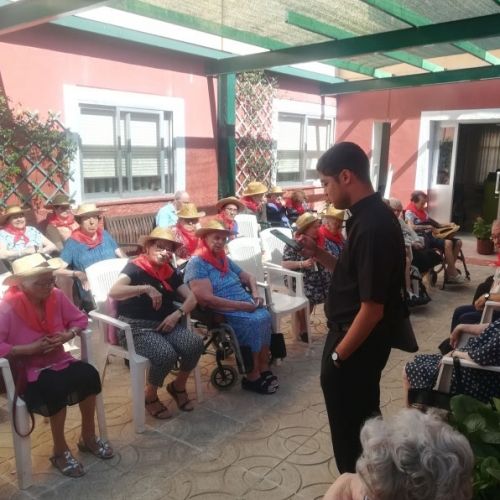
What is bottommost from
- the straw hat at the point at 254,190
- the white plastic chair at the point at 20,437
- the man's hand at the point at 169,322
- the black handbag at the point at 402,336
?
the white plastic chair at the point at 20,437

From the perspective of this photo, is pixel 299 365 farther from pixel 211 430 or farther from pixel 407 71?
pixel 407 71

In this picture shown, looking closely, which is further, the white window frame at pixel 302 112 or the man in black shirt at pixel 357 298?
the white window frame at pixel 302 112

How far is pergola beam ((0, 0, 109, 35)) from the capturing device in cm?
333

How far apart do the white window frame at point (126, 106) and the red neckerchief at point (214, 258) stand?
2.60 metres

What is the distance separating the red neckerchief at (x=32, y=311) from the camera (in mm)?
2178

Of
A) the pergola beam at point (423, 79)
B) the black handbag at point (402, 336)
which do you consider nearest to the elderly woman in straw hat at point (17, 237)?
the black handbag at point (402, 336)

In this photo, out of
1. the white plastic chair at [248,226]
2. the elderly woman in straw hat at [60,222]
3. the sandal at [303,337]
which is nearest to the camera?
the sandal at [303,337]

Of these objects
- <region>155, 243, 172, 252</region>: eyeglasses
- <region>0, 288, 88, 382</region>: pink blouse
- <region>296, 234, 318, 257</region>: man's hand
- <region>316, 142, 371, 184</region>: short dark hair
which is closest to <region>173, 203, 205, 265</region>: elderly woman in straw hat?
<region>155, 243, 172, 252</region>: eyeglasses

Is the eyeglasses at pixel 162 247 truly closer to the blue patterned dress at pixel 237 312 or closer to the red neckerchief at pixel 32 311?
the blue patterned dress at pixel 237 312

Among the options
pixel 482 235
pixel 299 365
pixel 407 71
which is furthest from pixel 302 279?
pixel 407 71

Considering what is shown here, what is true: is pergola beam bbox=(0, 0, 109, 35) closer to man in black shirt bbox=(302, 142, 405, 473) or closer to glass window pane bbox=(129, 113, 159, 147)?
glass window pane bbox=(129, 113, 159, 147)

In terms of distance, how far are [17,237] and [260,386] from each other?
2381 millimetres

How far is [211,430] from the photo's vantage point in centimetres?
254

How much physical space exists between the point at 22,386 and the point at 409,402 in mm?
1661
